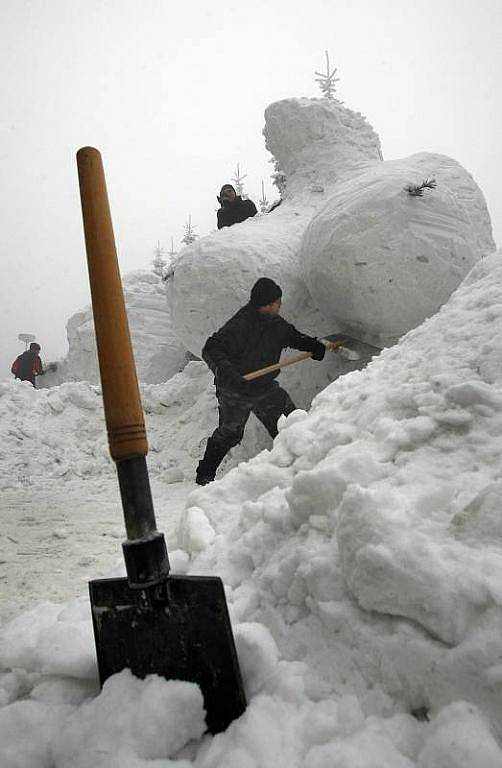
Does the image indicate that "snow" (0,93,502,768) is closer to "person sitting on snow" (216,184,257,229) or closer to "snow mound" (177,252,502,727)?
"snow mound" (177,252,502,727)

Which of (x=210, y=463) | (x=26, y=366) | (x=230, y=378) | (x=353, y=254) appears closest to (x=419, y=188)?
(x=353, y=254)

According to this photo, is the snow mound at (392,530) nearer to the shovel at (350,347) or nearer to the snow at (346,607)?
the snow at (346,607)

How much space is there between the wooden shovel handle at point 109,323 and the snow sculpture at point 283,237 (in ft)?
12.9

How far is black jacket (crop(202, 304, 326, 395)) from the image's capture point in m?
3.92

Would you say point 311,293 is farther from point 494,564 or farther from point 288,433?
point 494,564

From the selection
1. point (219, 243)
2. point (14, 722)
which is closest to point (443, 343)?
point (14, 722)

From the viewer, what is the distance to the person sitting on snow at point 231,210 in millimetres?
6406

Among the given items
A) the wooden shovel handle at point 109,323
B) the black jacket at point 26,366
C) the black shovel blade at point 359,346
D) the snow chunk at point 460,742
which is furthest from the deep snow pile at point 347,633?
the black jacket at point 26,366

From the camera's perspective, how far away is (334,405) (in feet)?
5.82

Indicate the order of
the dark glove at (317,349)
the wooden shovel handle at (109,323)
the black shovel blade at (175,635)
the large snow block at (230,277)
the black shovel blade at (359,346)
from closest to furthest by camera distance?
the black shovel blade at (175,635)
the wooden shovel handle at (109,323)
the dark glove at (317,349)
the black shovel blade at (359,346)
the large snow block at (230,277)

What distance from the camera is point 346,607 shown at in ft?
2.91

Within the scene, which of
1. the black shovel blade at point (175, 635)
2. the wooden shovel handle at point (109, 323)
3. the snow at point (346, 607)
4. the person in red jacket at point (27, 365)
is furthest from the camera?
the person in red jacket at point (27, 365)

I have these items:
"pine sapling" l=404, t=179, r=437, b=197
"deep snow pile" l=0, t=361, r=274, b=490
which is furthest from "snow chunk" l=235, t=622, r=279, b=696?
"pine sapling" l=404, t=179, r=437, b=197

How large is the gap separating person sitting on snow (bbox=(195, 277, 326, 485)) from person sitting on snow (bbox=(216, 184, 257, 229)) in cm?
273
